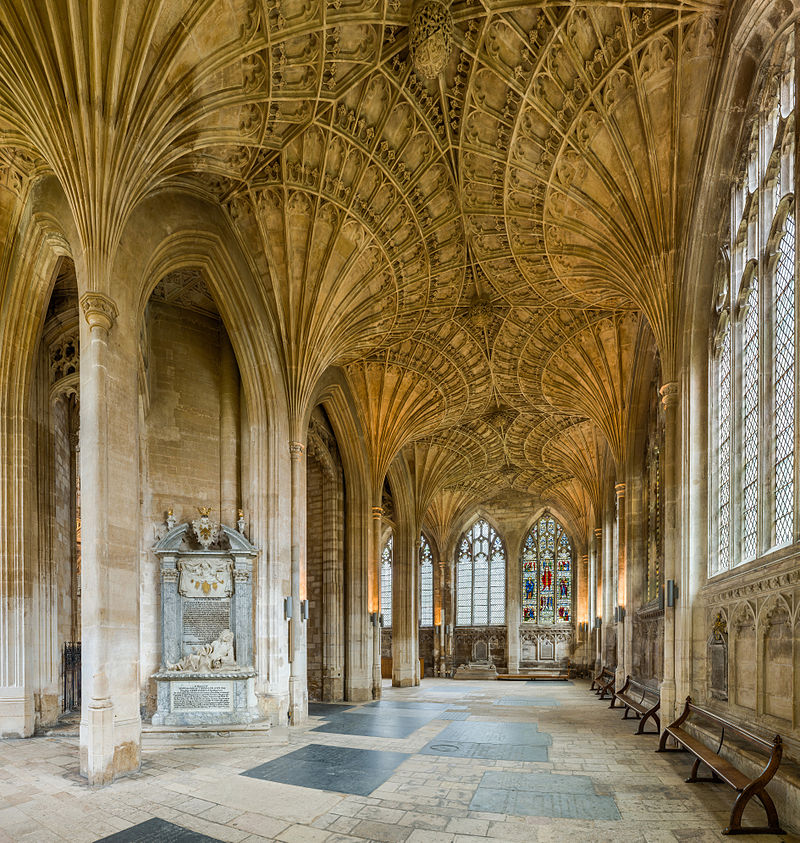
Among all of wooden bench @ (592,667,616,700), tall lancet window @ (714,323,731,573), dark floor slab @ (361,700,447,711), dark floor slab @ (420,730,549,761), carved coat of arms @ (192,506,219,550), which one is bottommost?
wooden bench @ (592,667,616,700)

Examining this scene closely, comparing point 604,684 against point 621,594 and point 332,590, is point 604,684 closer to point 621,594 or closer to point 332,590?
point 621,594

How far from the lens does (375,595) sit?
22.5 metres

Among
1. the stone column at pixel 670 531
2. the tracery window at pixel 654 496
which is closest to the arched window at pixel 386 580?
the tracery window at pixel 654 496

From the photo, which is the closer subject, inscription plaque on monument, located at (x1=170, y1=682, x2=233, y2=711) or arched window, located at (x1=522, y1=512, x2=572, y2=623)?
inscription plaque on monument, located at (x1=170, y1=682, x2=233, y2=711)

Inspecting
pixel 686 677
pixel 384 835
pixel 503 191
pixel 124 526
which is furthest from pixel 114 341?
pixel 686 677

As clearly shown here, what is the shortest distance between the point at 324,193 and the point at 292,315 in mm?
2929

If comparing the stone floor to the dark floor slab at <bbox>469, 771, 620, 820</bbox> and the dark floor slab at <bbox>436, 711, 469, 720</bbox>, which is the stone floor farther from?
the dark floor slab at <bbox>436, 711, 469, 720</bbox>

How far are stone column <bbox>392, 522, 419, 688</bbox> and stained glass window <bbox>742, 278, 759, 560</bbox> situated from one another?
1938 centimetres

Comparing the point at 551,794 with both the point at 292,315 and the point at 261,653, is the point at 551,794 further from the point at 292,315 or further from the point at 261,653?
the point at 292,315

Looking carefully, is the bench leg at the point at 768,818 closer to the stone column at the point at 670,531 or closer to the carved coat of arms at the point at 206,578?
the stone column at the point at 670,531

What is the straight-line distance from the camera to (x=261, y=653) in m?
Result: 13.8

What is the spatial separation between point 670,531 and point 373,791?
7.00 metres

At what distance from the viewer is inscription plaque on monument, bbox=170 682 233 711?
12.7 metres

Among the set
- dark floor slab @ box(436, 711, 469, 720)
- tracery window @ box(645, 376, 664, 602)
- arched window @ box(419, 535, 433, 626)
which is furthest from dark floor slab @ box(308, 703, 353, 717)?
arched window @ box(419, 535, 433, 626)
